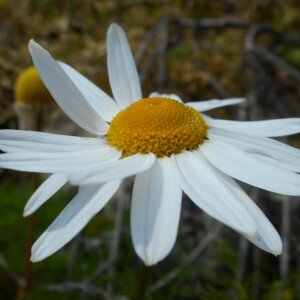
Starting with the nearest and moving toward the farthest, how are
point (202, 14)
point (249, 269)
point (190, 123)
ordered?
1. point (190, 123)
2. point (249, 269)
3. point (202, 14)

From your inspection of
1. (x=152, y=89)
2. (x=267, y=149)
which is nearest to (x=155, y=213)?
(x=267, y=149)

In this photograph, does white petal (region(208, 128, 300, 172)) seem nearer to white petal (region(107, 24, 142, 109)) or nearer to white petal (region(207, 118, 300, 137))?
white petal (region(207, 118, 300, 137))

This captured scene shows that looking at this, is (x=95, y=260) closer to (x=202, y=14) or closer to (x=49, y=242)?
(x=49, y=242)

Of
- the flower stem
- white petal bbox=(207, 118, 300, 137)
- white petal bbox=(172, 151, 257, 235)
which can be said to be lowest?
the flower stem

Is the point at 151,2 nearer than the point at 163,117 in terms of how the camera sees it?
No

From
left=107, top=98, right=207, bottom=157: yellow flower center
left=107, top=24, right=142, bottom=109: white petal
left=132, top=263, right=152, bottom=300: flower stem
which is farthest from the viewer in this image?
left=107, top=24, right=142, bottom=109: white petal

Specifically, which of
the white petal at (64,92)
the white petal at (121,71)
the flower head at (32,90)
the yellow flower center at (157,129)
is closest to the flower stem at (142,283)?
the yellow flower center at (157,129)

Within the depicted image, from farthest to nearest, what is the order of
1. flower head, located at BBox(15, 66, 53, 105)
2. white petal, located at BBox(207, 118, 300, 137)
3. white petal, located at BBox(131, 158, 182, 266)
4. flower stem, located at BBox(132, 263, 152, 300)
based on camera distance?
1. flower head, located at BBox(15, 66, 53, 105)
2. white petal, located at BBox(207, 118, 300, 137)
3. flower stem, located at BBox(132, 263, 152, 300)
4. white petal, located at BBox(131, 158, 182, 266)

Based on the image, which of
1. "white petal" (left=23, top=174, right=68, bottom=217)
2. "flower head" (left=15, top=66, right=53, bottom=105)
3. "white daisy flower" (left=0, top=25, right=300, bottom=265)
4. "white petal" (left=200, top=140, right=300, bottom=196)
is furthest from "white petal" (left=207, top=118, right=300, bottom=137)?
"flower head" (left=15, top=66, right=53, bottom=105)

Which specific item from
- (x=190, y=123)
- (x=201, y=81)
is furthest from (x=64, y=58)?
(x=190, y=123)
